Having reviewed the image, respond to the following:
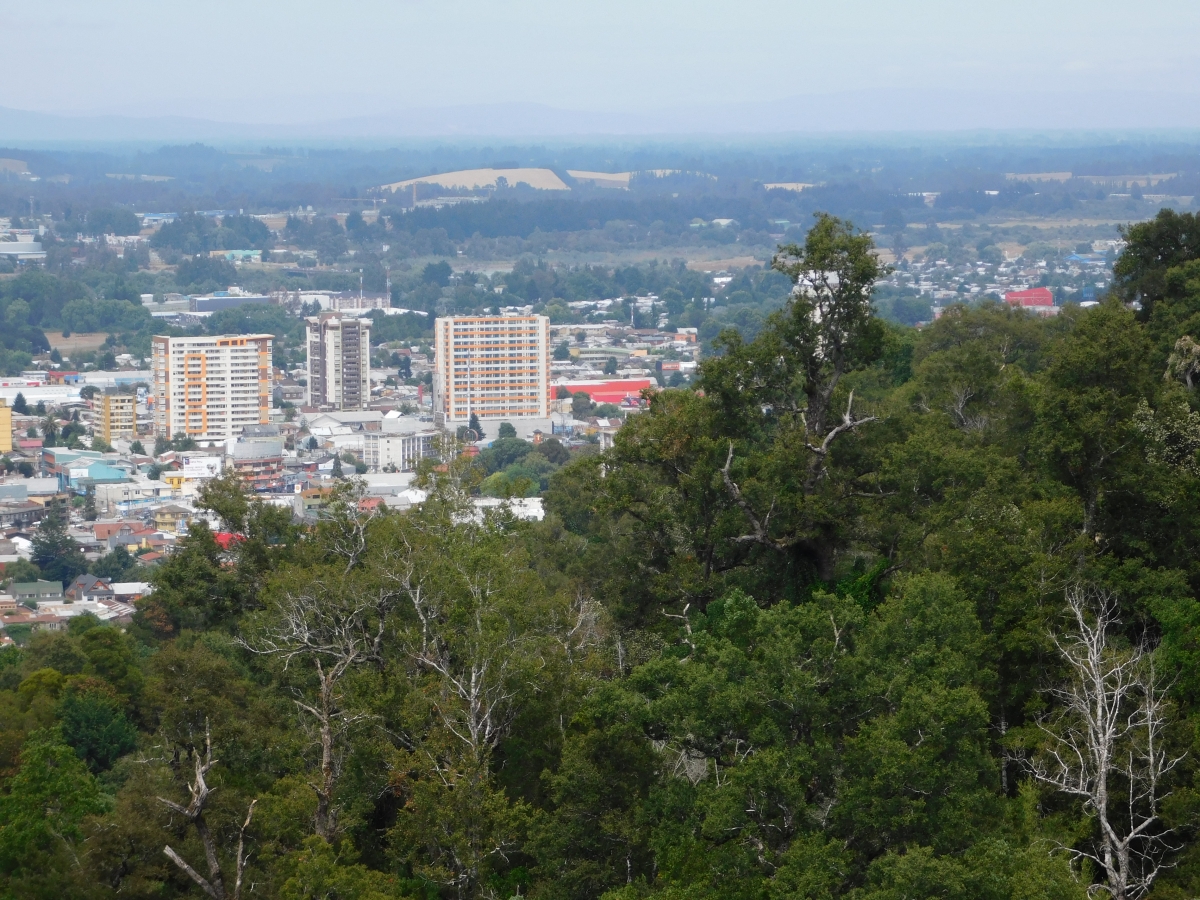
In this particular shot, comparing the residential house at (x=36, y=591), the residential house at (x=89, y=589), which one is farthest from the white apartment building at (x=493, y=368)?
the residential house at (x=36, y=591)

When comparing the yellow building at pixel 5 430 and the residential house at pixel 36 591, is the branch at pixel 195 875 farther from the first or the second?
the yellow building at pixel 5 430

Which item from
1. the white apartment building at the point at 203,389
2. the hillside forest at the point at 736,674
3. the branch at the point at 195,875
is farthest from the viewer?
the white apartment building at the point at 203,389

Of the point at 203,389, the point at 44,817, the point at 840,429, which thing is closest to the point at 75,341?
the point at 203,389

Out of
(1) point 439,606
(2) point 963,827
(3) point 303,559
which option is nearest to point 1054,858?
(2) point 963,827

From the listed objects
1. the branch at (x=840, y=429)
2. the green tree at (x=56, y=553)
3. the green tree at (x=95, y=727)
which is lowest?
the green tree at (x=56, y=553)

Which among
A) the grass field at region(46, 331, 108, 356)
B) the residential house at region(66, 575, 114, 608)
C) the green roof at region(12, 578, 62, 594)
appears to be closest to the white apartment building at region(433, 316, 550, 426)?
the grass field at region(46, 331, 108, 356)

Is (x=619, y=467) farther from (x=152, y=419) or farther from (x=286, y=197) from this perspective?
(x=286, y=197)
